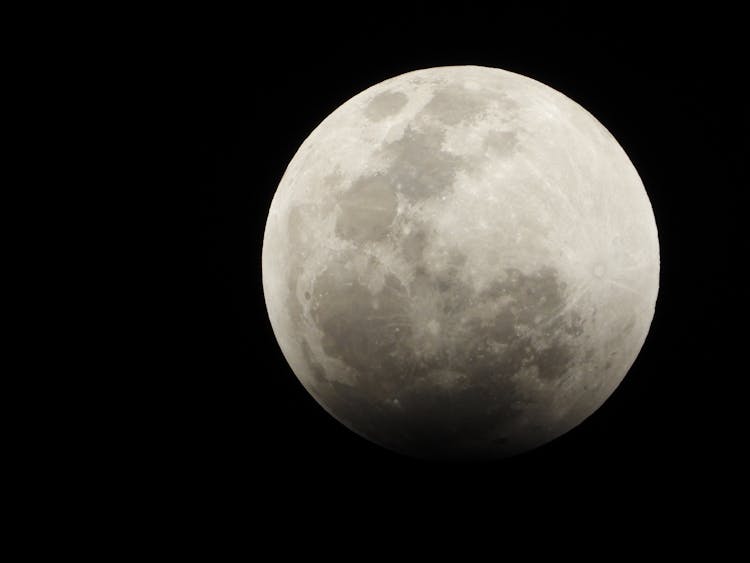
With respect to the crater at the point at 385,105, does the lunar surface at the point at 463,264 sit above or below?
below

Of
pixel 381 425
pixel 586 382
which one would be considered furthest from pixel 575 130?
pixel 381 425

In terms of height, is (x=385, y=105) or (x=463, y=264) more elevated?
(x=385, y=105)

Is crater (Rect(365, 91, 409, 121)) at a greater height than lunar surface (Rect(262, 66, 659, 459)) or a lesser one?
greater

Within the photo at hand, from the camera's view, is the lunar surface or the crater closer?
the lunar surface

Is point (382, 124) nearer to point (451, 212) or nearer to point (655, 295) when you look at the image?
point (451, 212)

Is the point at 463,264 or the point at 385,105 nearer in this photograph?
the point at 463,264

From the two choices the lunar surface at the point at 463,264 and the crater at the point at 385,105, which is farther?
the crater at the point at 385,105

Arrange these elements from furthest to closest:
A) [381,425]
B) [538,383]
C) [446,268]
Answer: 1. [381,425]
2. [538,383]
3. [446,268]
